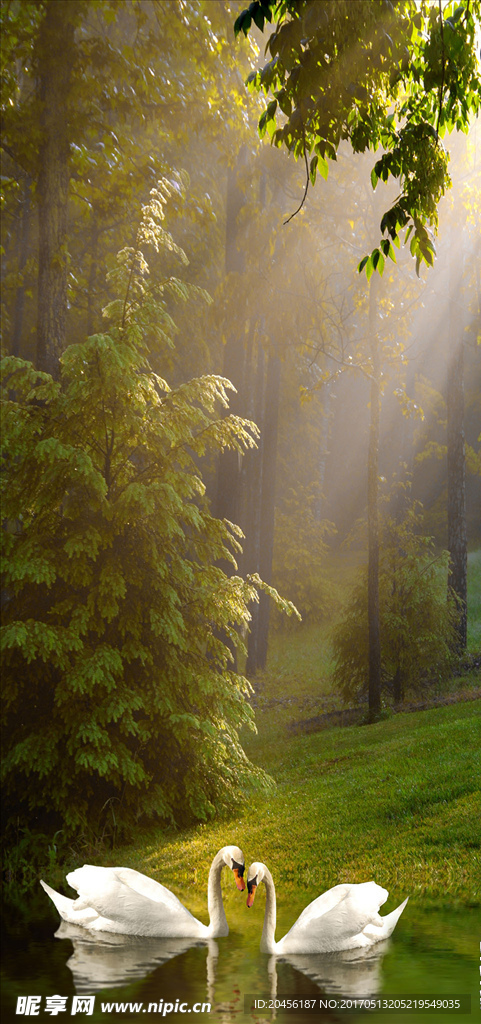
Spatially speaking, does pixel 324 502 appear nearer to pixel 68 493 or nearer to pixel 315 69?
pixel 68 493

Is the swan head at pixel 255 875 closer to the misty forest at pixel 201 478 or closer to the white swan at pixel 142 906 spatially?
the white swan at pixel 142 906

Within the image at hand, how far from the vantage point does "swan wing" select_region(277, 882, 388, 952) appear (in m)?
4.19

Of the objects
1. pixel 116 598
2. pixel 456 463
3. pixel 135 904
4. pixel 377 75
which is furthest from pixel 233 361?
pixel 135 904

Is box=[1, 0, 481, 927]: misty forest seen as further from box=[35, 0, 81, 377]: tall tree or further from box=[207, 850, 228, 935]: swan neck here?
box=[207, 850, 228, 935]: swan neck

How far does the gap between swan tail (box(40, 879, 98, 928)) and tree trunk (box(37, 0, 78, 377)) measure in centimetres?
708

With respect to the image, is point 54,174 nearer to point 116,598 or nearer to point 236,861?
point 116,598

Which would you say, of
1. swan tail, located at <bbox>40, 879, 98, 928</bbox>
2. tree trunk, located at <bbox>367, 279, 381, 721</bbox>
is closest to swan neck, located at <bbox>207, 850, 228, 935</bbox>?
swan tail, located at <bbox>40, 879, 98, 928</bbox>

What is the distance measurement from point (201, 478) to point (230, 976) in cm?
764

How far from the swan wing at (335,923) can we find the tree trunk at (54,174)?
314 inches

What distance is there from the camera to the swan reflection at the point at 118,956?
3922mm

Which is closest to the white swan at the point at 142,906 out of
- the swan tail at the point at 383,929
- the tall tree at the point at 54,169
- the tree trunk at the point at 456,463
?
the swan tail at the point at 383,929

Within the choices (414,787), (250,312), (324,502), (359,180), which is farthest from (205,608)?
(324,502)

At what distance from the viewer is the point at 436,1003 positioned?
3492 millimetres

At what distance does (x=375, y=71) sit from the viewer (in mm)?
5723
